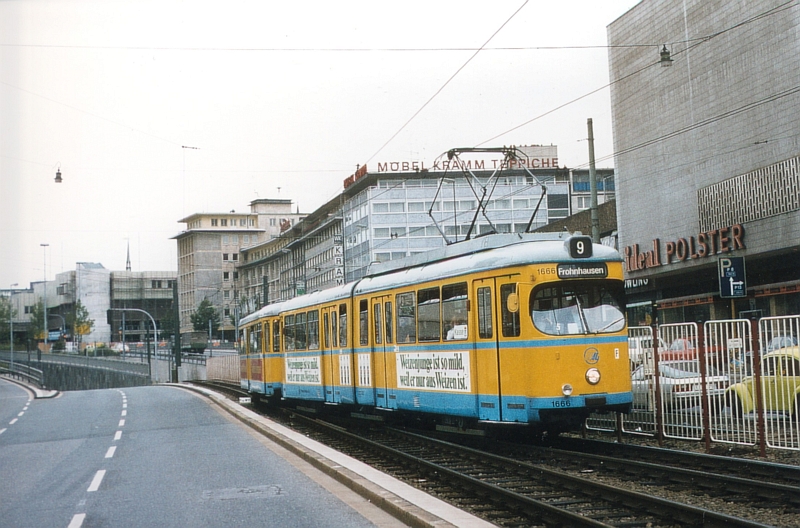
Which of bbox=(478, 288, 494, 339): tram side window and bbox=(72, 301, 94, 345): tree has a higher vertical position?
bbox=(72, 301, 94, 345): tree

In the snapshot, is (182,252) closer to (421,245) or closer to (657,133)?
(421,245)

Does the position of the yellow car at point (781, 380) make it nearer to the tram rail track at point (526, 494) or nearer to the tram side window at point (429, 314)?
the tram rail track at point (526, 494)

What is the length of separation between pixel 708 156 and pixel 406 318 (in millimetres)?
22541

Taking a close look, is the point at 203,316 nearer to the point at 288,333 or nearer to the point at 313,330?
the point at 288,333

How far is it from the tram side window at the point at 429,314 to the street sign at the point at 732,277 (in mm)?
16912

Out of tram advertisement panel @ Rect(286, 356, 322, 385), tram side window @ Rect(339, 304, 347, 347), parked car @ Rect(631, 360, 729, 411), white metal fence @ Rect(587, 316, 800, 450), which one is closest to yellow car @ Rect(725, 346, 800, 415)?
white metal fence @ Rect(587, 316, 800, 450)

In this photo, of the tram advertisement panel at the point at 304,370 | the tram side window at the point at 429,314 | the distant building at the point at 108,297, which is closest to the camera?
the tram side window at the point at 429,314

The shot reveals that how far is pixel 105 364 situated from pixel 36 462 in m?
81.3

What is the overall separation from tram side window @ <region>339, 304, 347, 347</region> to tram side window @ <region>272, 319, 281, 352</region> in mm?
6336

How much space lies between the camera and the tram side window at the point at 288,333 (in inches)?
978

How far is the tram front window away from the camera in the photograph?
1341cm

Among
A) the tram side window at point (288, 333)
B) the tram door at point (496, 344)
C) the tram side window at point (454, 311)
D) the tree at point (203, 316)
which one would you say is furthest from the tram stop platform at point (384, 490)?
the tree at point (203, 316)

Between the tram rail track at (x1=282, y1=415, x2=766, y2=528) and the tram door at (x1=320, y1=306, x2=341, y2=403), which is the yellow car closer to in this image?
the tram rail track at (x1=282, y1=415, x2=766, y2=528)

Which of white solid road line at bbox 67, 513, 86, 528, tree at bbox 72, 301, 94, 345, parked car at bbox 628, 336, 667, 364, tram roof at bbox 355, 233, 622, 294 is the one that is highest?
tree at bbox 72, 301, 94, 345
